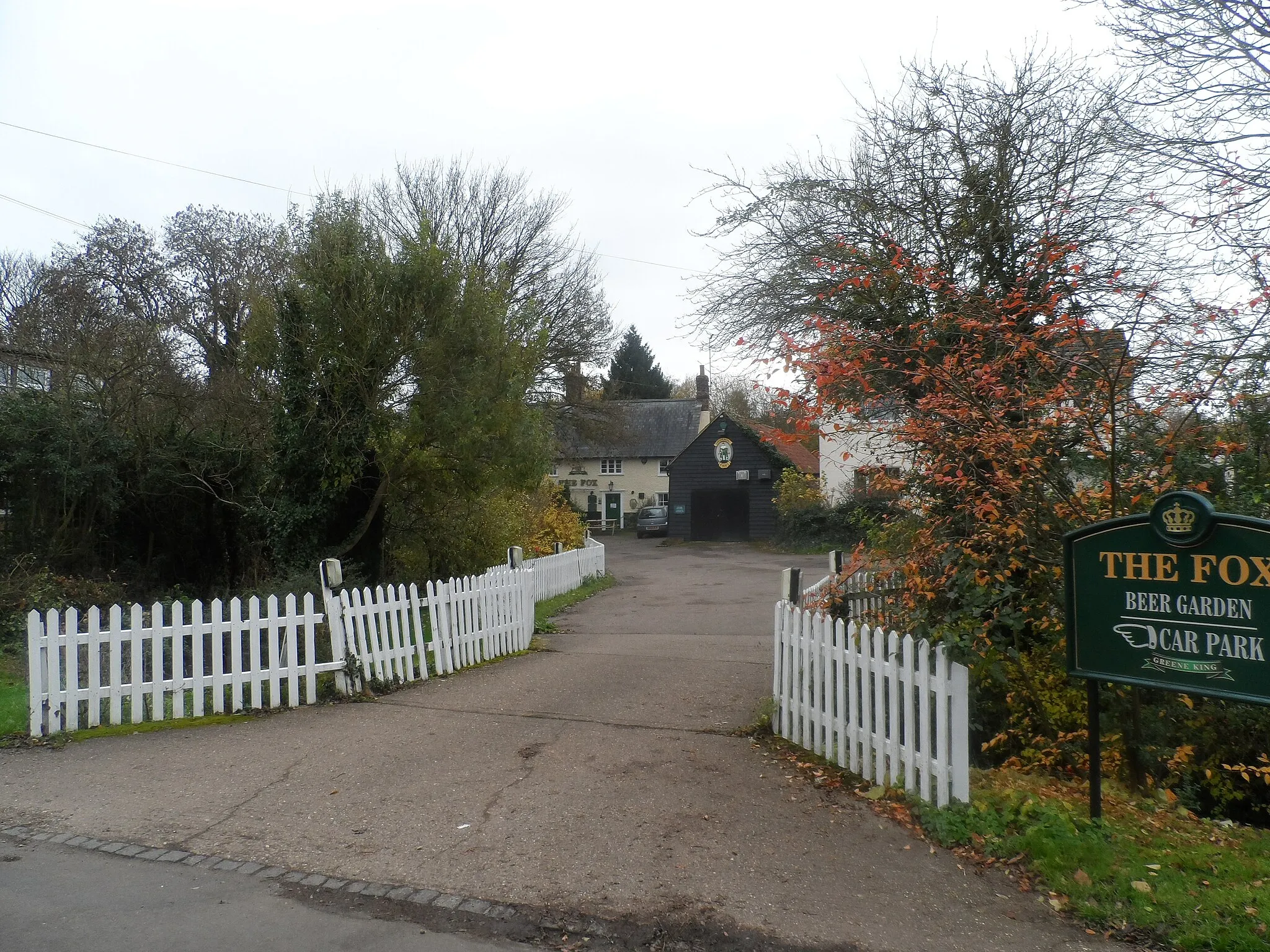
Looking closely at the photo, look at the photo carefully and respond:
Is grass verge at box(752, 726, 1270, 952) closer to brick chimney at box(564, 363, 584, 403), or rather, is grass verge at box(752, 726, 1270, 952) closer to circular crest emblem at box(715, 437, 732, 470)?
brick chimney at box(564, 363, 584, 403)

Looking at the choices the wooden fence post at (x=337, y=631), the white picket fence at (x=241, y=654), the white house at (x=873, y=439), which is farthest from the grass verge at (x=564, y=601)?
the white house at (x=873, y=439)

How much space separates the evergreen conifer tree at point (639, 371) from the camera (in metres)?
64.6

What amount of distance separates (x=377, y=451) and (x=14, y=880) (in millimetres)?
10050

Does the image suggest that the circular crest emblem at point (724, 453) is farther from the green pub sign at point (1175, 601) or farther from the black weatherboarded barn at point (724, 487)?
the green pub sign at point (1175, 601)

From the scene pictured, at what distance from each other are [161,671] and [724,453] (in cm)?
3329

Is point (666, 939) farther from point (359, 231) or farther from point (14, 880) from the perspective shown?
point (359, 231)

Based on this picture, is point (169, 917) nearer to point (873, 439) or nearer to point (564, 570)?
point (873, 439)

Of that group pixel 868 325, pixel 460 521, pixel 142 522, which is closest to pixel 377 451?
pixel 460 521

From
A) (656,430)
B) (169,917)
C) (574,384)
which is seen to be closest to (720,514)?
(574,384)

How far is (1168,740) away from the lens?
250 inches

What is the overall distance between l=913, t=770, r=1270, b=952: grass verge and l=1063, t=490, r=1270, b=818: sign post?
33cm

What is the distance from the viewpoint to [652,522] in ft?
145

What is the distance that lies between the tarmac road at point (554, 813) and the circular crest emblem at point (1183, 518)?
196cm

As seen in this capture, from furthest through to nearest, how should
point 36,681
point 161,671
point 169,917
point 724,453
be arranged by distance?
point 724,453 < point 161,671 < point 36,681 < point 169,917
